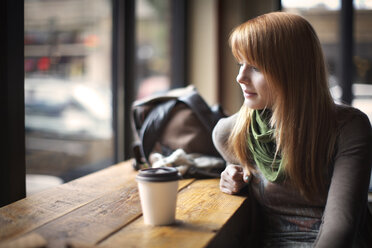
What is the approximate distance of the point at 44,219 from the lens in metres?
1.08

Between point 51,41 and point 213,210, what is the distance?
1.77 meters

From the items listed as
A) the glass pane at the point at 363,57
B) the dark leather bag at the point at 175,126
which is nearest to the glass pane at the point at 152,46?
the dark leather bag at the point at 175,126

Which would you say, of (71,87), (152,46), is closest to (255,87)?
(152,46)

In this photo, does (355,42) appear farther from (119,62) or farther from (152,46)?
(119,62)

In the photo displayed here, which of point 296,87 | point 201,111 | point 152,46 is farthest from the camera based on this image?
point 152,46

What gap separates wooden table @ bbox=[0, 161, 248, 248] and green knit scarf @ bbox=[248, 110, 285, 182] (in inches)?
5.5

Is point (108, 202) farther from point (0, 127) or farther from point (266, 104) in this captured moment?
point (266, 104)

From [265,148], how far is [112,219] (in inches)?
22.1

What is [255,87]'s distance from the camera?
122 cm

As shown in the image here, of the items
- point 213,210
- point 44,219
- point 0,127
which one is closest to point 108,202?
point 44,219

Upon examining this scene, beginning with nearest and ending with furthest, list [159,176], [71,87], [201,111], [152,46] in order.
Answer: [159,176], [201,111], [71,87], [152,46]

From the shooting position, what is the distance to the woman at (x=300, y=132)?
1.11 meters

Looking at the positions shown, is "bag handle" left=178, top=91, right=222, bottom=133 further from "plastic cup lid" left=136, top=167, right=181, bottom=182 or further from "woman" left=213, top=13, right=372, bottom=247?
"plastic cup lid" left=136, top=167, right=181, bottom=182

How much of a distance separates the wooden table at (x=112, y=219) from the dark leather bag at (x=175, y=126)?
0.90 ft
